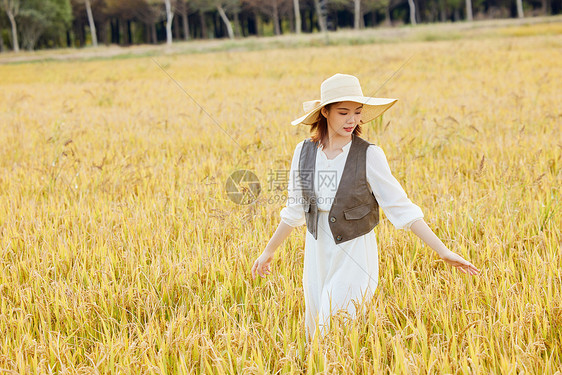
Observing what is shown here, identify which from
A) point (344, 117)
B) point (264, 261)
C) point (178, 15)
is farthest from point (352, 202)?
point (178, 15)

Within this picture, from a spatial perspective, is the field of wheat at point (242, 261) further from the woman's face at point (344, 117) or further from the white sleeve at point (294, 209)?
the woman's face at point (344, 117)

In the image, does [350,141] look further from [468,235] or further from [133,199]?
[133,199]

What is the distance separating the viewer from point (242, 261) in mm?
2172

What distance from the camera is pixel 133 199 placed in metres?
3.24

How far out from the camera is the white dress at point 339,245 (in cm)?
162

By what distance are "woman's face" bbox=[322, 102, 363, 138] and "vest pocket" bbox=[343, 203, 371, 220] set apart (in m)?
0.27

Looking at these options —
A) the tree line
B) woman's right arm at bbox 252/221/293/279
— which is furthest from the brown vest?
the tree line

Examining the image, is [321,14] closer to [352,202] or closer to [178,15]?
[178,15]

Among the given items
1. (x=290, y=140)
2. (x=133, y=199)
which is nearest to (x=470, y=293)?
(x=133, y=199)

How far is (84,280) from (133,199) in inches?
44.2

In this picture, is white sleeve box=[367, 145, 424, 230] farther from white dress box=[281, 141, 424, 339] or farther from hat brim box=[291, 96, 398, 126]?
hat brim box=[291, 96, 398, 126]

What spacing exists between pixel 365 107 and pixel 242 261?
0.94m

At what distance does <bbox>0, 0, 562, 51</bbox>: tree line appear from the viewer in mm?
42656

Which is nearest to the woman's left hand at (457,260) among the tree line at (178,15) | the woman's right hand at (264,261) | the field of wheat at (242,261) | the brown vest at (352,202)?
the field of wheat at (242,261)
